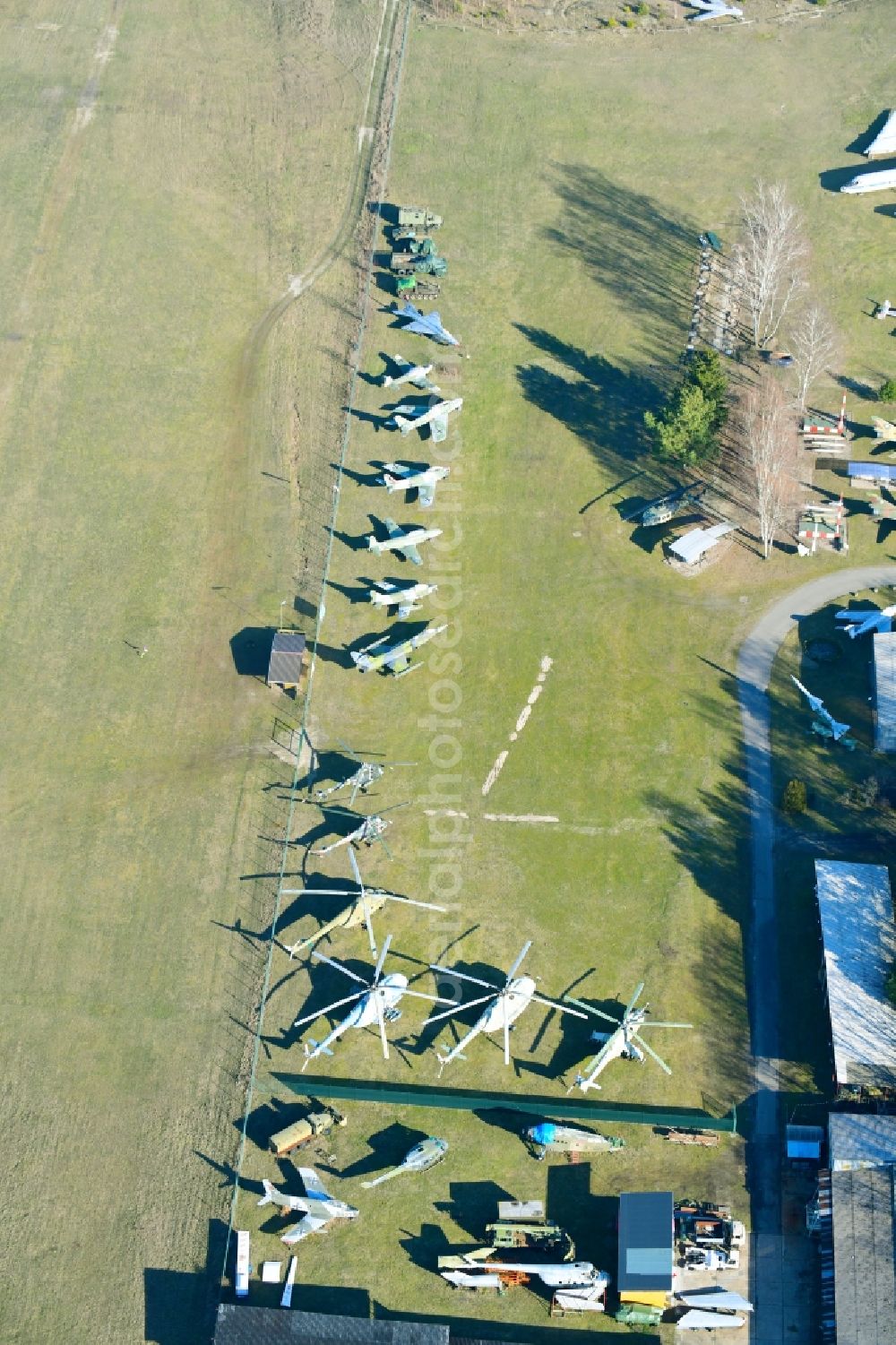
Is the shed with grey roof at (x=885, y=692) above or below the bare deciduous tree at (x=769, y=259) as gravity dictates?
below

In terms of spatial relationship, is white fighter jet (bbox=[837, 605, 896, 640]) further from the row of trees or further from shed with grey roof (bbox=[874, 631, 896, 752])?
the row of trees

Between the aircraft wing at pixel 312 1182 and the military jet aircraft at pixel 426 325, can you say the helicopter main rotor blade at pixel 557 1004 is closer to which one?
the aircraft wing at pixel 312 1182

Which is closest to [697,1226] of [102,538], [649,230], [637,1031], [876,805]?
[637,1031]

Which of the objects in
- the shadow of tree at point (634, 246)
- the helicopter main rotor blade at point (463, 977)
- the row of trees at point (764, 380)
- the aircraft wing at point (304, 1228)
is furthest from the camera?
the shadow of tree at point (634, 246)

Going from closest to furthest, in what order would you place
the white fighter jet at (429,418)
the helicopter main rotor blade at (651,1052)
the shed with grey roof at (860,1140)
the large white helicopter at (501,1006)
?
the shed with grey roof at (860,1140) → the helicopter main rotor blade at (651,1052) → the large white helicopter at (501,1006) → the white fighter jet at (429,418)

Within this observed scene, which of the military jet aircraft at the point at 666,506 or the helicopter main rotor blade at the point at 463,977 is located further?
the military jet aircraft at the point at 666,506

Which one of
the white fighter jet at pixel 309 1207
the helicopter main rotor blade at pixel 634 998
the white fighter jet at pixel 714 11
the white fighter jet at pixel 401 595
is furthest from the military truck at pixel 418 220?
the white fighter jet at pixel 309 1207
